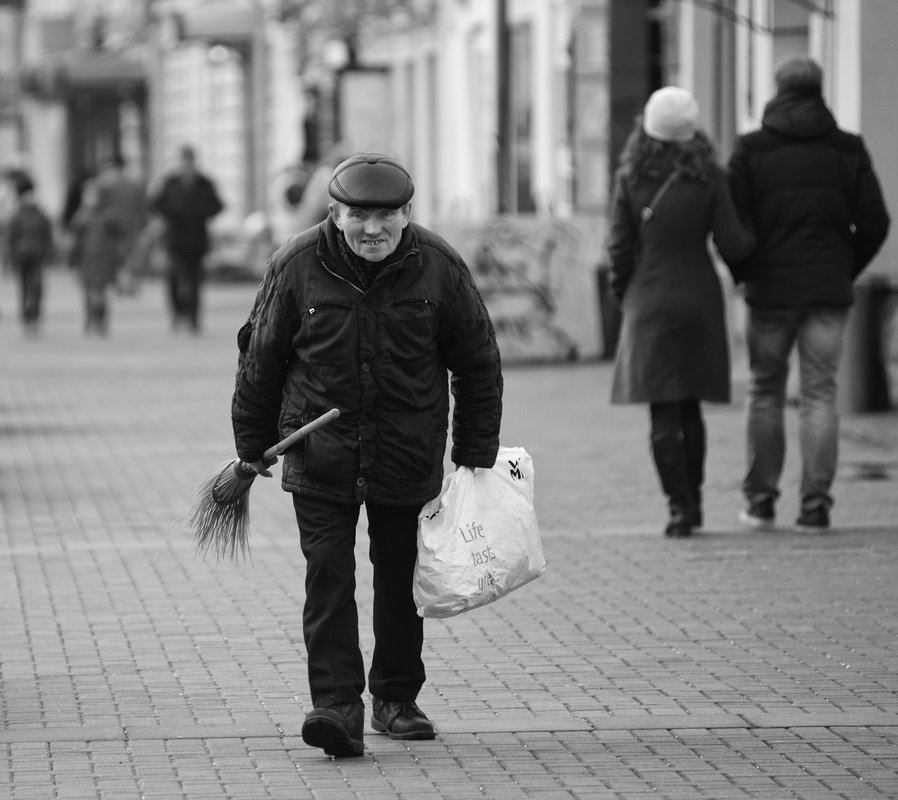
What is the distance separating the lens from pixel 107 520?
10453 millimetres

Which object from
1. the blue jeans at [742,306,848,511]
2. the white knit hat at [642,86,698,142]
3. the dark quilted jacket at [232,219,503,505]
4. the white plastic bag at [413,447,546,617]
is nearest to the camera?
the dark quilted jacket at [232,219,503,505]

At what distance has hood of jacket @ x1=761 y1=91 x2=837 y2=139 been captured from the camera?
372 inches

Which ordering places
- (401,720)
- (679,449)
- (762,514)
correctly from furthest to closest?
(762,514) < (679,449) < (401,720)

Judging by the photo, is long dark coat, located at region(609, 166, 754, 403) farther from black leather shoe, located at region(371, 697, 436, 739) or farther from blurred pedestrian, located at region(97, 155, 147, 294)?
blurred pedestrian, located at region(97, 155, 147, 294)

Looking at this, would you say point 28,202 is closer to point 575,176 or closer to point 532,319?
point 575,176

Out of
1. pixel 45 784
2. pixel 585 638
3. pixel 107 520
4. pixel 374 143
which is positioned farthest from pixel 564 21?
pixel 45 784

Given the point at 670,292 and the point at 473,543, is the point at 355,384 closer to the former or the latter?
the point at 473,543

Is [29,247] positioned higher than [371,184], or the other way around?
[371,184]

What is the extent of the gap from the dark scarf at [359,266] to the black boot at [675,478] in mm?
3750

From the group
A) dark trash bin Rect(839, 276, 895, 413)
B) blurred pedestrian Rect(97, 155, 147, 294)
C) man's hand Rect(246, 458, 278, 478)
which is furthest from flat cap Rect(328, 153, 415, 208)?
blurred pedestrian Rect(97, 155, 147, 294)

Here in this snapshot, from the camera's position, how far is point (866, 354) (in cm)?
1418

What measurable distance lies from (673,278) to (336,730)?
157 inches

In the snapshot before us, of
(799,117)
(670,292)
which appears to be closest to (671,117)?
(799,117)

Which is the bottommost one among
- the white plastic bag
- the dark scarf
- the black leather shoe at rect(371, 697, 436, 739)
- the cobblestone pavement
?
the cobblestone pavement
